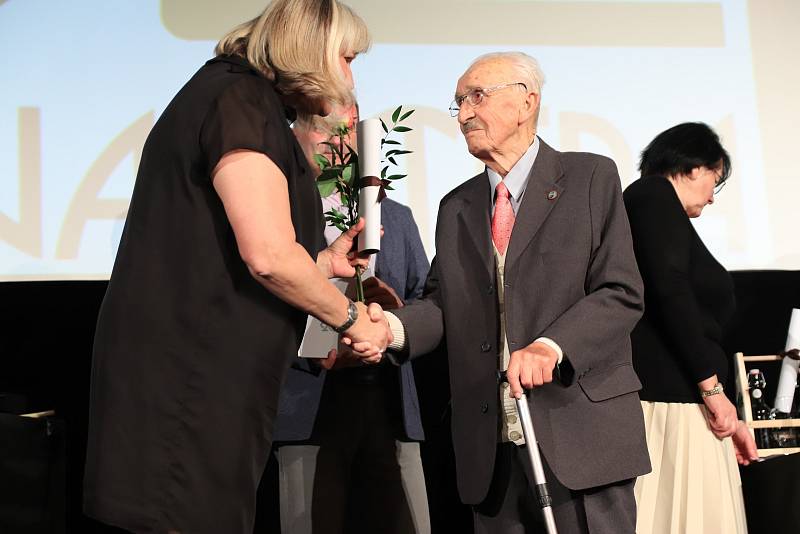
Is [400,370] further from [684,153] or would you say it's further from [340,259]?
[684,153]

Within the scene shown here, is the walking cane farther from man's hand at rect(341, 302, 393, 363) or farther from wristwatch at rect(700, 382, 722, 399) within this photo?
wristwatch at rect(700, 382, 722, 399)

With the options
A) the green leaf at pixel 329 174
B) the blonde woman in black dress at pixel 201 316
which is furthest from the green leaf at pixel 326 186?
the blonde woman in black dress at pixel 201 316

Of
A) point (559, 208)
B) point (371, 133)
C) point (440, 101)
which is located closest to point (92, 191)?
point (440, 101)

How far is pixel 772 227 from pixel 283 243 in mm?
2886

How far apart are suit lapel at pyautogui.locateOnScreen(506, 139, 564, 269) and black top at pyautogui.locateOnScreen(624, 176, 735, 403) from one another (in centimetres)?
61

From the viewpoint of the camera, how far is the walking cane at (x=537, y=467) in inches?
72.8

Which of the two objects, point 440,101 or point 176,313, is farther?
point 440,101

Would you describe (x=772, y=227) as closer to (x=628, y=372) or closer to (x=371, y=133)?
(x=628, y=372)

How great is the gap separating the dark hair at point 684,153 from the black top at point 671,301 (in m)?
0.21

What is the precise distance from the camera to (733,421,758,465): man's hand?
9.41 feet

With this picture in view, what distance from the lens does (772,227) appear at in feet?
12.5

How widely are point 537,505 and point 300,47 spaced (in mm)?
1086

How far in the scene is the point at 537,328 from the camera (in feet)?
6.71

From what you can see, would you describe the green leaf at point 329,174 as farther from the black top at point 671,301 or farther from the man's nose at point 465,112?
the black top at point 671,301
